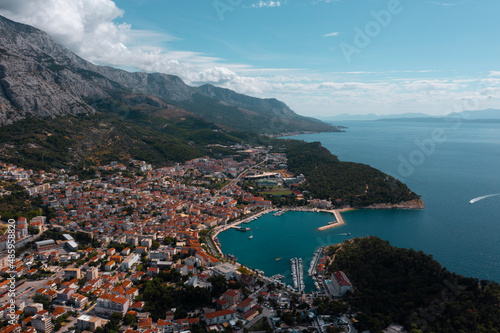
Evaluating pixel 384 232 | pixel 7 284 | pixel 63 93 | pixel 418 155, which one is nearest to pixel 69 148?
pixel 63 93

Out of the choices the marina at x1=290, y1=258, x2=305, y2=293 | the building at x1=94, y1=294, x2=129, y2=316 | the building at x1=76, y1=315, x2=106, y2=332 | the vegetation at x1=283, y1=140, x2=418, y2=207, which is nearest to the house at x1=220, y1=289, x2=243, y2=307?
the marina at x1=290, y1=258, x2=305, y2=293

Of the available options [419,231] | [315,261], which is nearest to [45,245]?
[315,261]

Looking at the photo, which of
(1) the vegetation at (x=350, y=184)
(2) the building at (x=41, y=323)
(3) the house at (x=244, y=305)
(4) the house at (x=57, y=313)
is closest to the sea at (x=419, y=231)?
(1) the vegetation at (x=350, y=184)

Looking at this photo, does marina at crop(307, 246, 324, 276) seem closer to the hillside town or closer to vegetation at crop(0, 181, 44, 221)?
the hillside town

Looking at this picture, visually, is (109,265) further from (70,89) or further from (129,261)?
(70,89)

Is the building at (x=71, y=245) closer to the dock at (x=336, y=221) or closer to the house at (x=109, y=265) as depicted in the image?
the house at (x=109, y=265)
